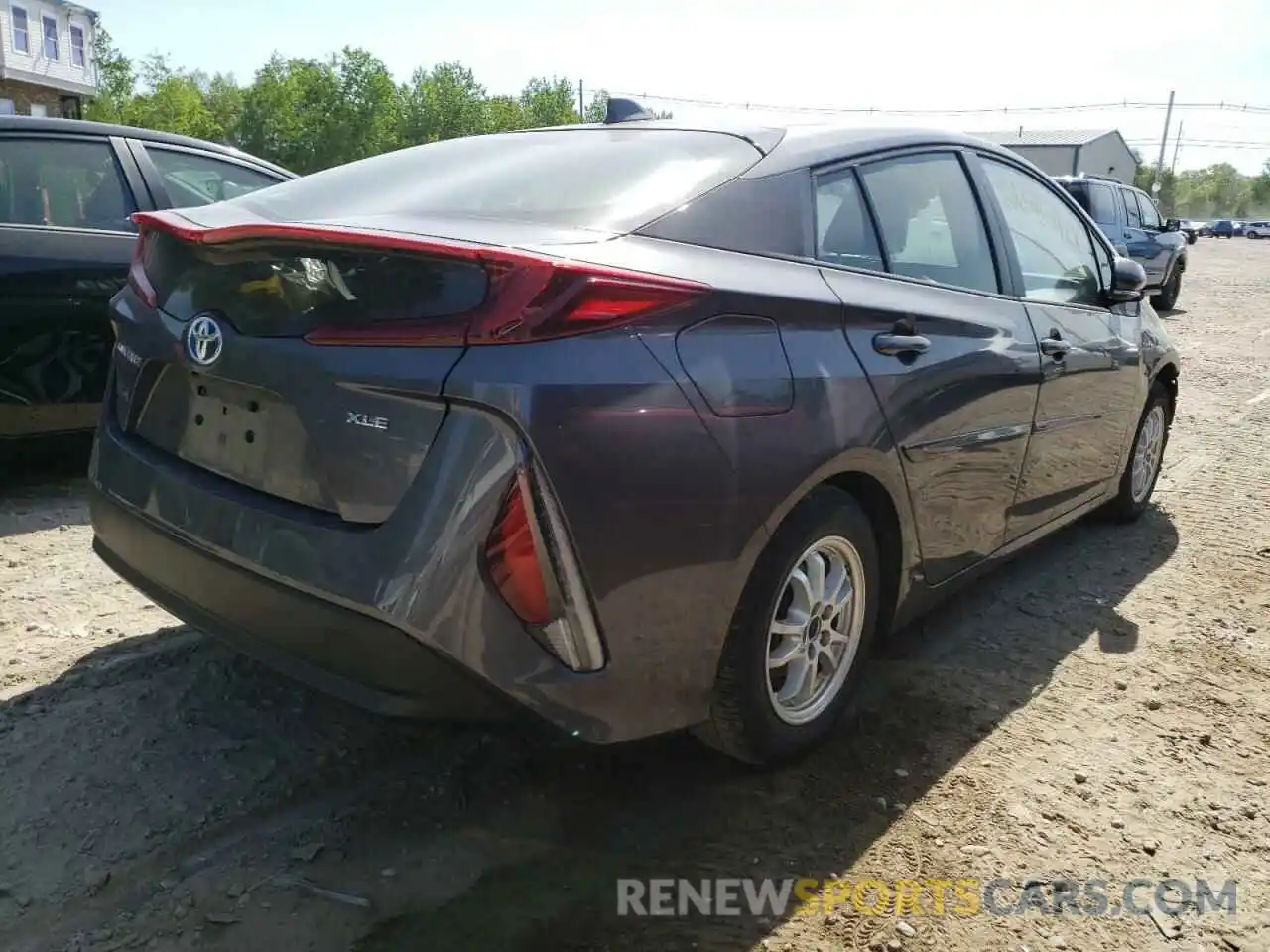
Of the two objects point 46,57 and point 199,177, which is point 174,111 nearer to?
point 46,57

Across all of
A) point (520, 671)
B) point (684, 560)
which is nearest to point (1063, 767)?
point (684, 560)

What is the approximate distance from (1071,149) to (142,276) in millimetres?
73965

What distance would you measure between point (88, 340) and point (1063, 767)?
422cm

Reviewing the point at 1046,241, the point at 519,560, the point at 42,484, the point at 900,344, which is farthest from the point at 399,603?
the point at 42,484

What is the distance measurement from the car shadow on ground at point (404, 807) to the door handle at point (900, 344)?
3.59ft

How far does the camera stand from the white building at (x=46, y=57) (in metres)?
43.5

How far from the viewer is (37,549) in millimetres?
4039

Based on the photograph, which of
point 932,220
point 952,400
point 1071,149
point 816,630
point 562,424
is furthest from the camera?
point 1071,149

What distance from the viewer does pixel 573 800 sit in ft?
8.43

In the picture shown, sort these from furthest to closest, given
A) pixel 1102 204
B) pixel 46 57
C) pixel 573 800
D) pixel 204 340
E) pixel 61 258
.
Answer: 1. pixel 46 57
2. pixel 1102 204
3. pixel 61 258
4. pixel 573 800
5. pixel 204 340

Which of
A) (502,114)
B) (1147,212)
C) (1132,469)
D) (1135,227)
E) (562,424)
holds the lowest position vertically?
(1132,469)

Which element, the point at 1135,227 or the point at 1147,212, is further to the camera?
the point at 1147,212

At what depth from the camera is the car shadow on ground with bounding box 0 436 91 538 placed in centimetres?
439

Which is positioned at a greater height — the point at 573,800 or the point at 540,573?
the point at 540,573
